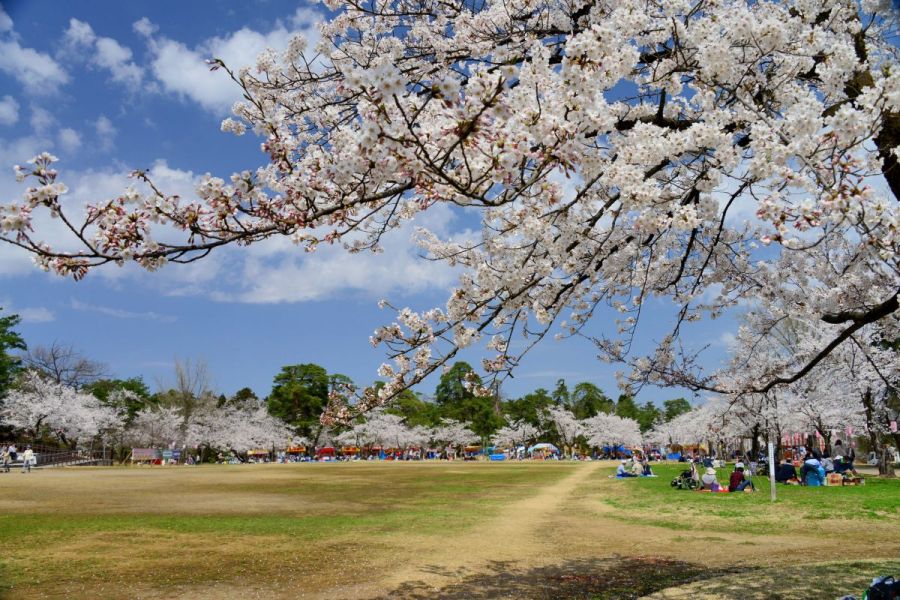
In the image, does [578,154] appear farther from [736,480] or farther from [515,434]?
[515,434]

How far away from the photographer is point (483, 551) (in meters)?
8.52

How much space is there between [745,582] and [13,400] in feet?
173

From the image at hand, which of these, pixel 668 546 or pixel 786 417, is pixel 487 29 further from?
pixel 786 417

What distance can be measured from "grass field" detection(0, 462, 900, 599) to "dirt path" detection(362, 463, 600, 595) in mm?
33

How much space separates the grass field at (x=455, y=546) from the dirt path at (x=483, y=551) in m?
0.03

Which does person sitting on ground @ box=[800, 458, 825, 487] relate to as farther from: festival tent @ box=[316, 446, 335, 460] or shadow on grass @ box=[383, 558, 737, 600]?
festival tent @ box=[316, 446, 335, 460]

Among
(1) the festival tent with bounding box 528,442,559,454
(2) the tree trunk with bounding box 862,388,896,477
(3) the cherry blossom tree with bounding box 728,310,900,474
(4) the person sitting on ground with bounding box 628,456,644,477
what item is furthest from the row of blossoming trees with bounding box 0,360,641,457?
(2) the tree trunk with bounding box 862,388,896,477

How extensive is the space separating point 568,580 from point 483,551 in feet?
6.44

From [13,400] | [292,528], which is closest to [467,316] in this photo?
[292,528]

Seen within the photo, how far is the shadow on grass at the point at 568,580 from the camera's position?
615 cm

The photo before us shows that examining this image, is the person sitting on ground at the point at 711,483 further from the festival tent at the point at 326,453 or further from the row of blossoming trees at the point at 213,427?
the festival tent at the point at 326,453

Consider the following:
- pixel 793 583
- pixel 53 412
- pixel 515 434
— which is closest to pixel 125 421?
pixel 53 412

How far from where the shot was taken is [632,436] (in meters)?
62.0

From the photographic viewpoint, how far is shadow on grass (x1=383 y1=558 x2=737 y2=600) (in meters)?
6.15
